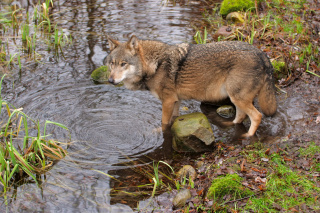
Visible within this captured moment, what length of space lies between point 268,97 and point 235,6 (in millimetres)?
6711

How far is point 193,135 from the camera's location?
5.52 metres

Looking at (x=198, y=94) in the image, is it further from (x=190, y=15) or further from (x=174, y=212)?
(x=190, y=15)

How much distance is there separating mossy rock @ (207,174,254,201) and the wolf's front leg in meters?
2.23

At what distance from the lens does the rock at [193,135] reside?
18.2 ft

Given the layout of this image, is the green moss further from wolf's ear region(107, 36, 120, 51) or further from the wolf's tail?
the wolf's tail

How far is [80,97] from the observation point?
7.47 m

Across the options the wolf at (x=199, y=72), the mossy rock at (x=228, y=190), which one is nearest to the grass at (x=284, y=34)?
the wolf at (x=199, y=72)

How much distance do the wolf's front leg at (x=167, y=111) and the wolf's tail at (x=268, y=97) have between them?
5.34 ft

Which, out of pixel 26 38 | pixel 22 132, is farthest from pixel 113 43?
pixel 26 38

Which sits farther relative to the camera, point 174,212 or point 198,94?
point 198,94

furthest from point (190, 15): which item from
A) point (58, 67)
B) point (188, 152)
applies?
point (188, 152)

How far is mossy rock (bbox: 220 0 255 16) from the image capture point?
11562 millimetres

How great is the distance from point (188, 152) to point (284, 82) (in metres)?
3.25

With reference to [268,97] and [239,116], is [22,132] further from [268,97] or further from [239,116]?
[268,97]
